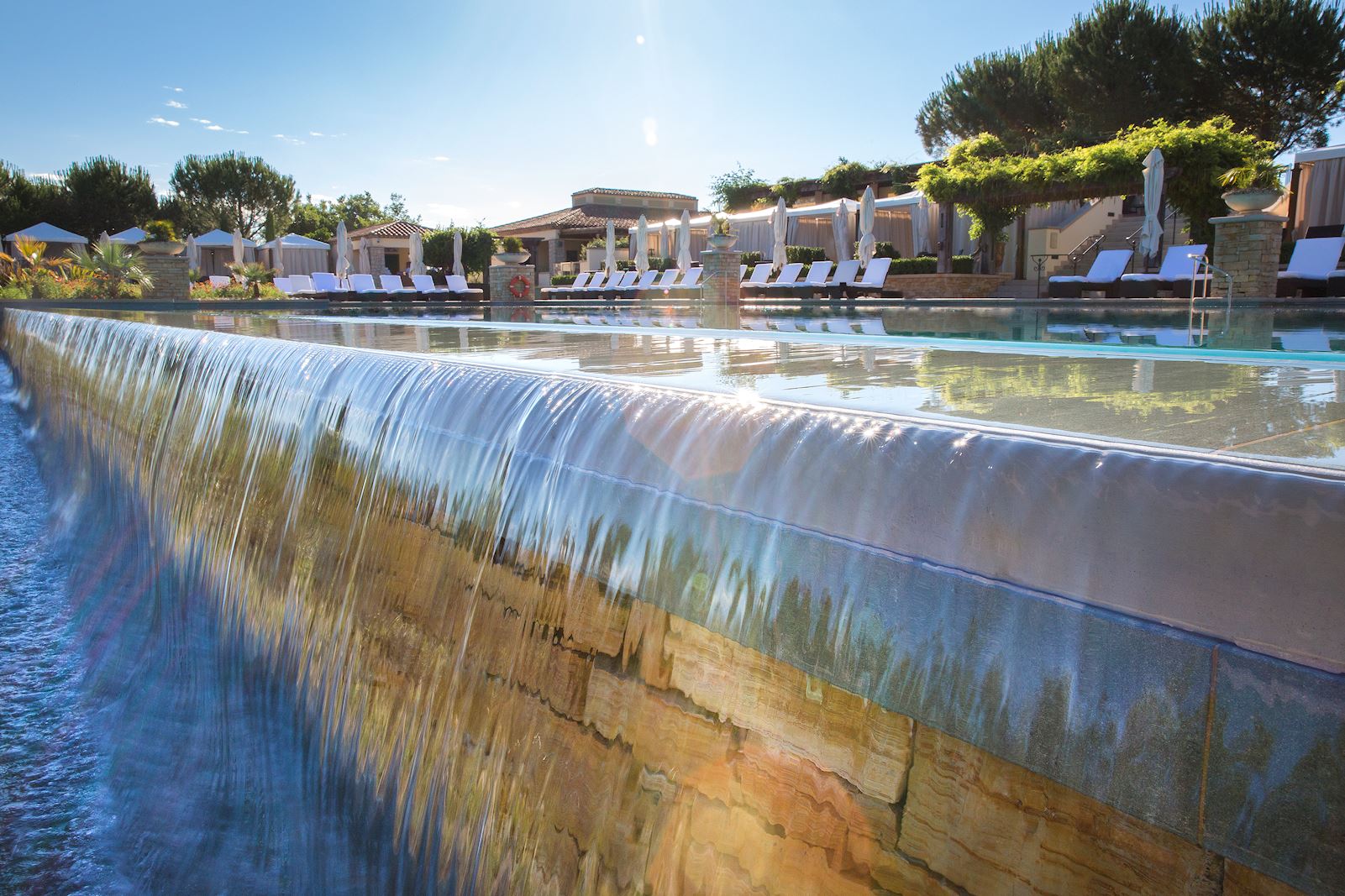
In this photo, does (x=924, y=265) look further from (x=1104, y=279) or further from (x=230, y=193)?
(x=230, y=193)

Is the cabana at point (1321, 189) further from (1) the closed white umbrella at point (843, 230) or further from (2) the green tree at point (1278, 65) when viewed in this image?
(1) the closed white umbrella at point (843, 230)

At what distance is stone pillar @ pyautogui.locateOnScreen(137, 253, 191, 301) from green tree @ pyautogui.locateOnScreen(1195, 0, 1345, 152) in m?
27.0

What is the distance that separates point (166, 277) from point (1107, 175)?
57.1 ft

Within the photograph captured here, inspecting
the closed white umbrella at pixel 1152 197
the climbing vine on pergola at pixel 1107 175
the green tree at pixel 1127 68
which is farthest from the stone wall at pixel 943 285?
the green tree at pixel 1127 68

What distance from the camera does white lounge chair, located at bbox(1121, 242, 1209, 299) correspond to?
12.9 meters

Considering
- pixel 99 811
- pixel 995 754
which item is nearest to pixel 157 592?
pixel 99 811

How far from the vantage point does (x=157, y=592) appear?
5098 millimetres

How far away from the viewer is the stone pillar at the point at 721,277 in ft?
47.7

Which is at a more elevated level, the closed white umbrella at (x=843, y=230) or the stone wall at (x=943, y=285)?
the closed white umbrella at (x=843, y=230)

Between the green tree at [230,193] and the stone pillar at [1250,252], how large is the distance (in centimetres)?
4041

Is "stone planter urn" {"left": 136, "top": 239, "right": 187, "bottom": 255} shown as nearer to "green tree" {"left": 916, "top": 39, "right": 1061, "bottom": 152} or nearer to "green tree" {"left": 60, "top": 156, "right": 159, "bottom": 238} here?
"green tree" {"left": 916, "top": 39, "right": 1061, "bottom": 152}

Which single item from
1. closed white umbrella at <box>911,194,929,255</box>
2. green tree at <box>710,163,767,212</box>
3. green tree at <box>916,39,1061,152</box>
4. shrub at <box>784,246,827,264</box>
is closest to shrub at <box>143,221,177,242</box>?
shrub at <box>784,246,827,264</box>

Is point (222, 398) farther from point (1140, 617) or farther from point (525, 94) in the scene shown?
point (525, 94)

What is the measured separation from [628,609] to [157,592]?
4097mm
